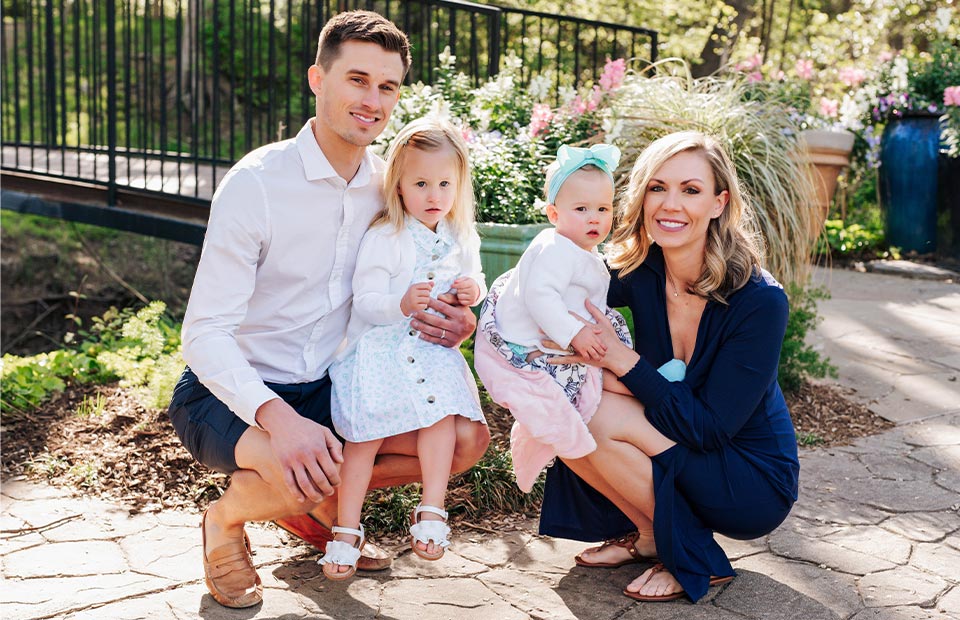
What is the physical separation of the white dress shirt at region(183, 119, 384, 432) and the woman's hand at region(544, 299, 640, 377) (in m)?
0.66

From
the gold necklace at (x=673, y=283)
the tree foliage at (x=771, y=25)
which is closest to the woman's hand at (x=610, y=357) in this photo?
the gold necklace at (x=673, y=283)

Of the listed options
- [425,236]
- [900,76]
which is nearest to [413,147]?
[425,236]

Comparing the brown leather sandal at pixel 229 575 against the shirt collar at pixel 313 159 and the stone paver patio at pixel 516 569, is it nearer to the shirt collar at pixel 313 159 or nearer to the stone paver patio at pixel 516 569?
the stone paver patio at pixel 516 569

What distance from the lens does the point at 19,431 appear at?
397cm

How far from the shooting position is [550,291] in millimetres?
2658

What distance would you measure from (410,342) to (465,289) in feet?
0.73

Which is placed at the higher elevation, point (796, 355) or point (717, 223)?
point (717, 223)

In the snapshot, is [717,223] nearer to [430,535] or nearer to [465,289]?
[465,289]

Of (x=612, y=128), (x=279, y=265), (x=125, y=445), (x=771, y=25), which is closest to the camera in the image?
(x=279, y=265)

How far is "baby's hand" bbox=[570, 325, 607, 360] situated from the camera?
2.64 metres

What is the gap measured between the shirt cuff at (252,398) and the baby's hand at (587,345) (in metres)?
0.82

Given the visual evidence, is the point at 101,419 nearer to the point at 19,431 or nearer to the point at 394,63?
the point at 19,431

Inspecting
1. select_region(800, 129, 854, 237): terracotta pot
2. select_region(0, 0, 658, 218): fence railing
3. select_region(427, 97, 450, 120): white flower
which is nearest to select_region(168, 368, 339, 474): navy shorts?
select_region(427, 97, 450, 120): white flower

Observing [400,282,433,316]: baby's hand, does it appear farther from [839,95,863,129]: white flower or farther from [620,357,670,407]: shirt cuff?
[839,95,863,129]: white flower
